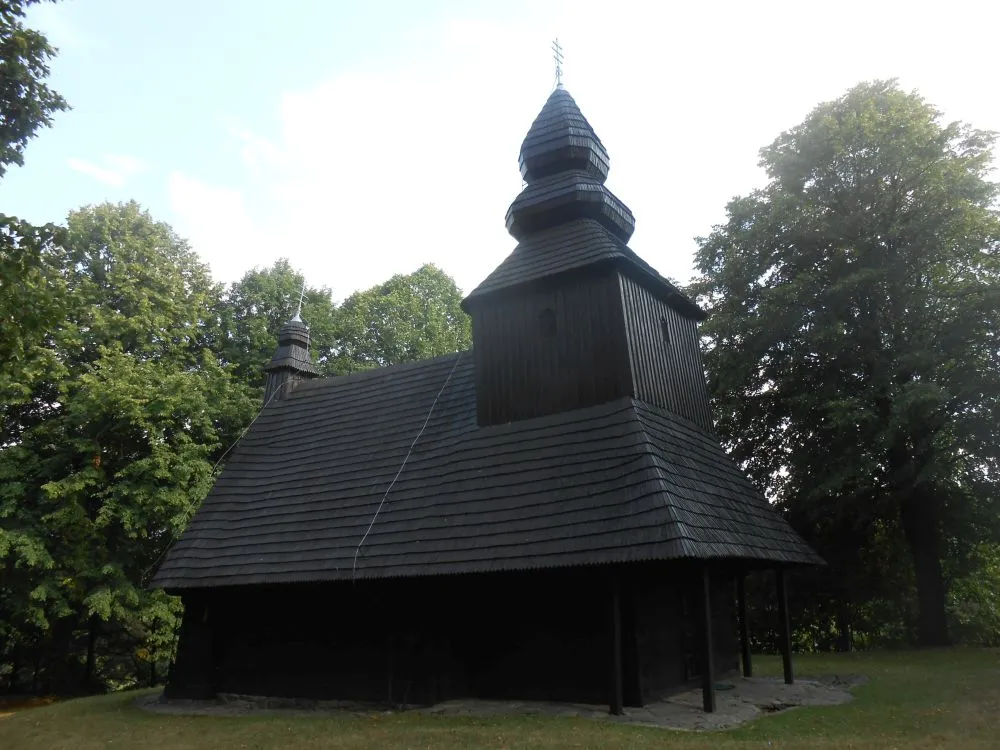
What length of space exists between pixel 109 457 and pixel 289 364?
19.3ft

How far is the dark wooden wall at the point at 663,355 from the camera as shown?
11.9 meters

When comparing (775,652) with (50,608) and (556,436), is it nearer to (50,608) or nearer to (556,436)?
(556,436)

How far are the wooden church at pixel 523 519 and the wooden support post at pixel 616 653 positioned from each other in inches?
1.0

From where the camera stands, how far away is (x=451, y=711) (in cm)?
989

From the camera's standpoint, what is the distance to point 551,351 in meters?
12.3

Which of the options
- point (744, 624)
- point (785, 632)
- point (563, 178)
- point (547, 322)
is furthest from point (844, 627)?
point (563, 178)

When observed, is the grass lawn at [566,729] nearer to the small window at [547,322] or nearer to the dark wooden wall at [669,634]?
the dark wooden wall at [669,634]

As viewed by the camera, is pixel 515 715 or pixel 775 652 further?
pixel 775 652

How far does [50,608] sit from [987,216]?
77.7ft

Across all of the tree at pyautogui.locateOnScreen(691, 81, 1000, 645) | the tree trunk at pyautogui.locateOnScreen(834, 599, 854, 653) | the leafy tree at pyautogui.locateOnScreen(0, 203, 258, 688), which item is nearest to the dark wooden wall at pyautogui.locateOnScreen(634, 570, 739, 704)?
the tree at pyautogui.locateOnScreen(691, 81, 1000, 645)

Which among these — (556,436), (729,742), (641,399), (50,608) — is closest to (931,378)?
(641,399)

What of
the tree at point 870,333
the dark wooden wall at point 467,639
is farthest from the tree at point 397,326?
the dark wooden wall at point 467,639

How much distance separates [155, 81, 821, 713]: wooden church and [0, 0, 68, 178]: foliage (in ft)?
22.8

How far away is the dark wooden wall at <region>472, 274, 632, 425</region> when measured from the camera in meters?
11.7
